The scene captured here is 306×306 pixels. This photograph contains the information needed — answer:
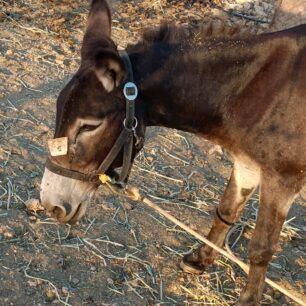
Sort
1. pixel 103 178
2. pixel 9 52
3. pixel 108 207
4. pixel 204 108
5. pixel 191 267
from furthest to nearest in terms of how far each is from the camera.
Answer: pixel 9 52 → pixel 108 207 → pixel 191 267 → pixel 204 108 → pixel 103 178

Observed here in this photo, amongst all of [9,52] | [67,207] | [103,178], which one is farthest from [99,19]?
[9,52]

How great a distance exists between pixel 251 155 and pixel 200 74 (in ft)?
1.85

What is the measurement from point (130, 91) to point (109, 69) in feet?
0.56

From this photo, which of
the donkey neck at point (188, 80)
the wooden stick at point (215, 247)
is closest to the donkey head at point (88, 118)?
the donkey neck at point (188, 80)

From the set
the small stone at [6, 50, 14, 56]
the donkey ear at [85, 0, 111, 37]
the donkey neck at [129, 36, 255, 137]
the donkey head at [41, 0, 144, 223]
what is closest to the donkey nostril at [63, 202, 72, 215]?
the donkey head at [41, 0, 144, 223]

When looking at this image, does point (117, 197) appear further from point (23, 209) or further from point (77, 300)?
point (77, 300)

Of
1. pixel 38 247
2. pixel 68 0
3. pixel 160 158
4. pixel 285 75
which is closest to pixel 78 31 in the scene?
pixel 68 0

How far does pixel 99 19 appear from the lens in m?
2.89

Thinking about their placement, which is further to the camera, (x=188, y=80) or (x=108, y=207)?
(x=108, y=207)

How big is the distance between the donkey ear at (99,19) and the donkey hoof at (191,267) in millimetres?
1684

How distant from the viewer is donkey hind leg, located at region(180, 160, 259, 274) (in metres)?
3.39

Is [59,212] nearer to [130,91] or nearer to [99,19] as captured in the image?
[130,91]

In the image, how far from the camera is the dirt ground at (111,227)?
3.25m

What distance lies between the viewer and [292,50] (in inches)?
113
